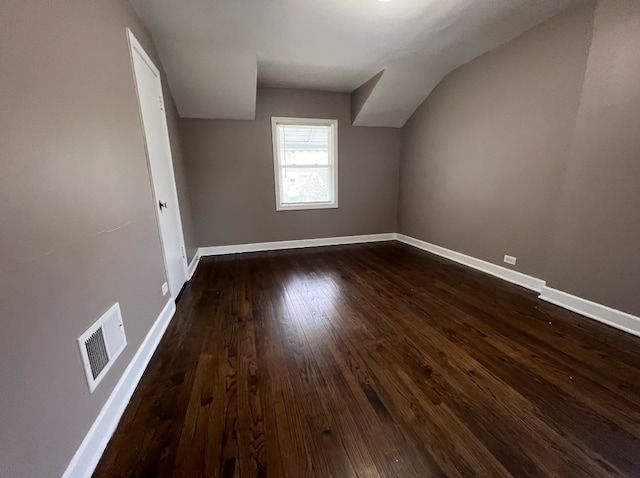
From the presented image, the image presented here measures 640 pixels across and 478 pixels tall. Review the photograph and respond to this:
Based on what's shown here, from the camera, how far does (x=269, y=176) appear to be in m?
4.33

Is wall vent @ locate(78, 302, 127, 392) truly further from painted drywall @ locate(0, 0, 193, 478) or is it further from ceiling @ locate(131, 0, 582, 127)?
ceiling @ locate(131, 0, 582, 127)

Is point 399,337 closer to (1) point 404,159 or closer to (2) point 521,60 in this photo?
(2) point 521,60

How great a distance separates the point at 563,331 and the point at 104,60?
3508 mm

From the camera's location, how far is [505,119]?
2.93 metres

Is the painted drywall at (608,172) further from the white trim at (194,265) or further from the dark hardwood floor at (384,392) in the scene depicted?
the white trim at (194,265)

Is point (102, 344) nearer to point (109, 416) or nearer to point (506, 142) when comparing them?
point (109, 416)

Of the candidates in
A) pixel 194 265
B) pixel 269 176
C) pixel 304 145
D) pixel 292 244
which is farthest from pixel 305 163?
pixel 194 265

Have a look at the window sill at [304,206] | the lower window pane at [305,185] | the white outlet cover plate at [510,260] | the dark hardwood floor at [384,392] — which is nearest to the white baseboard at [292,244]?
the window sill at [304,206]

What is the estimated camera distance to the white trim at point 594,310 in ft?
6.63

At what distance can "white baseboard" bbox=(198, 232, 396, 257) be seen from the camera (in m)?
4.33

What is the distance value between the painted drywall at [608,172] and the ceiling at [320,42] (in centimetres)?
62

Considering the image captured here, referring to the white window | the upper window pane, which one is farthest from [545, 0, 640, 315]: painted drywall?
the upper window pane

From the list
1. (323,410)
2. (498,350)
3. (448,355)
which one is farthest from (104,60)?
(498,350)

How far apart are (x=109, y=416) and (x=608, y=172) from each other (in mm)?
3555
